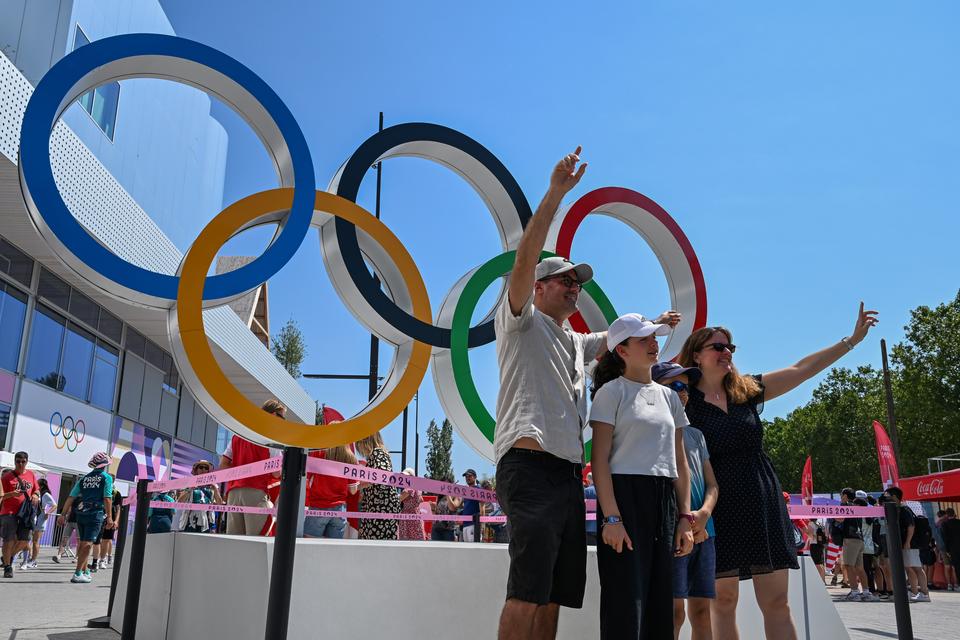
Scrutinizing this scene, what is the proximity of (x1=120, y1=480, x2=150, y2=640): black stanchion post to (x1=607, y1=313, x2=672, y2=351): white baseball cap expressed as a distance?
3454mm

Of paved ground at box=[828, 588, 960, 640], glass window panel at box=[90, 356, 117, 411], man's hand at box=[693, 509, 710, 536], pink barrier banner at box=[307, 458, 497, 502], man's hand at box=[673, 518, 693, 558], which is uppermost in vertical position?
glass window panel at box=[90, 356, 117, 411]

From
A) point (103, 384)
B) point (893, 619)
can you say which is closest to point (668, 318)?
point (893, 619)

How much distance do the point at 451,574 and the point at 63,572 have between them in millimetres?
10419

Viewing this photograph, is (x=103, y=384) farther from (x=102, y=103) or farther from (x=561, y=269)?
(x=561, y=269)

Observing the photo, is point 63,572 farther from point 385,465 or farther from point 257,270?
point 257,270

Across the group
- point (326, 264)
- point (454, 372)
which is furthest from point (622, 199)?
point (326, 264)

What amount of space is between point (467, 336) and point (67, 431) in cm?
1666

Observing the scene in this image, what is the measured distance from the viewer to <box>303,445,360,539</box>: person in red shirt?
6.79m

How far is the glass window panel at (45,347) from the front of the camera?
17594 millimetres

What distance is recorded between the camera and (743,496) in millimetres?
4043

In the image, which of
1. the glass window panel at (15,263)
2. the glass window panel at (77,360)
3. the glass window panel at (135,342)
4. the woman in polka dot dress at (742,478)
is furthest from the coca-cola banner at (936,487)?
the glass window panel at (135,342)

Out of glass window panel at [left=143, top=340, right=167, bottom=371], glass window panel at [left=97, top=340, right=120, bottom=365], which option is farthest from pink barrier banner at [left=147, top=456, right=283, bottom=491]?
glass window panel at [left=143, top=340, right=167, bottom=371]

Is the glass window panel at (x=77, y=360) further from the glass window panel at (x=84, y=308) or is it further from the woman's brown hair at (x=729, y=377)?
the woman's brown hair at (x=729, y=377)

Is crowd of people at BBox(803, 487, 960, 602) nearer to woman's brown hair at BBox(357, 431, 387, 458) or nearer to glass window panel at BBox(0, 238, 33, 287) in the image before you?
woman's brown hair at BBox(357, 431, 387, 458)
